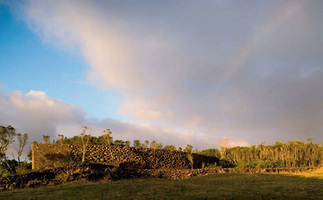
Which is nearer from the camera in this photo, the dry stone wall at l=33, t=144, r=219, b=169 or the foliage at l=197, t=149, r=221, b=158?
the dry stone wall at l=33, t=144, r=219, b=169

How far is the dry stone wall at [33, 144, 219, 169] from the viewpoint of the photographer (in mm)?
22703

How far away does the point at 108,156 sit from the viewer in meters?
23.9

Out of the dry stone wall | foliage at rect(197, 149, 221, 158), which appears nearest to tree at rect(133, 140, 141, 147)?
the dry stone wall

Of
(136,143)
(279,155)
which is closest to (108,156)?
(136,143)

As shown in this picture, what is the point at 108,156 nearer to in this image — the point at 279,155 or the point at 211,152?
the point at 211,152

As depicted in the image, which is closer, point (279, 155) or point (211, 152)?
point (279, 155)

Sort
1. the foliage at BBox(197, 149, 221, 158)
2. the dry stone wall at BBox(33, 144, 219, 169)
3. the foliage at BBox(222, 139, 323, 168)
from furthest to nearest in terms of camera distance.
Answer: the foliage at BBox(197, 149, 221, 158)
the foliage at BBox(222, 139, 323, 168)
the dry stone wall at BBox(33, 144, 219, 169)

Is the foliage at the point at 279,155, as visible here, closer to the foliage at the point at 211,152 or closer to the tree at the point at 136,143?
the foliage at the point at 211,152

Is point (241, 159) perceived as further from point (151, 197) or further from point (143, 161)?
point (151, 197)

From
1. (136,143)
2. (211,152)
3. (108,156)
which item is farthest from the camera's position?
(211,152)

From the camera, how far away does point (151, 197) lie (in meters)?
9.99

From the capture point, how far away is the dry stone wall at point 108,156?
74.5 feet

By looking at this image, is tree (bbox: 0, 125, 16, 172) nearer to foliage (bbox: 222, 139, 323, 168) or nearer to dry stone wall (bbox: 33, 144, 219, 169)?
dry stone wall (bbox: 33, 144, 219, 169)

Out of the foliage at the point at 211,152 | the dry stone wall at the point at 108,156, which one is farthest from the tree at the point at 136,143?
the foliage at the point at 211,152
